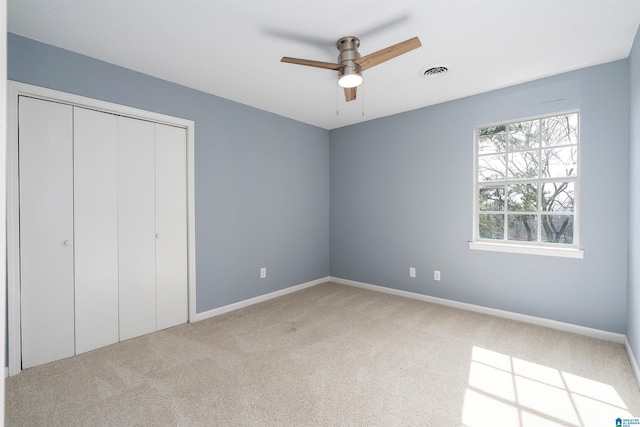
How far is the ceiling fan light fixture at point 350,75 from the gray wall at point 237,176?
1.80m

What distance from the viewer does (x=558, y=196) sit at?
316 centimetres

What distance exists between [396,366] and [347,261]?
8.28ft

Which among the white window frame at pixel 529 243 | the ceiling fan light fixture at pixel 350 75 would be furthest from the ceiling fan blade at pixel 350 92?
the white window frame at pixel 529 243

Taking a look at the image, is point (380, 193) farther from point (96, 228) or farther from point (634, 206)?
point (96, 228)

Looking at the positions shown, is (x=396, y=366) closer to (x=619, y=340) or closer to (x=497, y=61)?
(x=619, y=340)

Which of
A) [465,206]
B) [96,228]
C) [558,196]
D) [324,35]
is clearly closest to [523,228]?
[558,196]

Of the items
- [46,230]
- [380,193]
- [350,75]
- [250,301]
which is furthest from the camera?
[380,193]

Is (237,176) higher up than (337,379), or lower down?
higher up

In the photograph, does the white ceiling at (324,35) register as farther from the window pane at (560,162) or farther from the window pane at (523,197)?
the window pane at (523,197)

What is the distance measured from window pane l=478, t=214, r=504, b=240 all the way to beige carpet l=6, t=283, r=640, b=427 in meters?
0.94

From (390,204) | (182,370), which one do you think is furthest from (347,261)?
(182,370)

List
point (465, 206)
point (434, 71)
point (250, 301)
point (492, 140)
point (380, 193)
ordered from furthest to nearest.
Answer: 1. point (380, 193)
2. point (250, 301)
3. point (465, 206)
4. point (492, 140)
5. point (434, 71)

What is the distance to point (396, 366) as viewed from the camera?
95.3 inches

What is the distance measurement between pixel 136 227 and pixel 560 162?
421 centimetres
